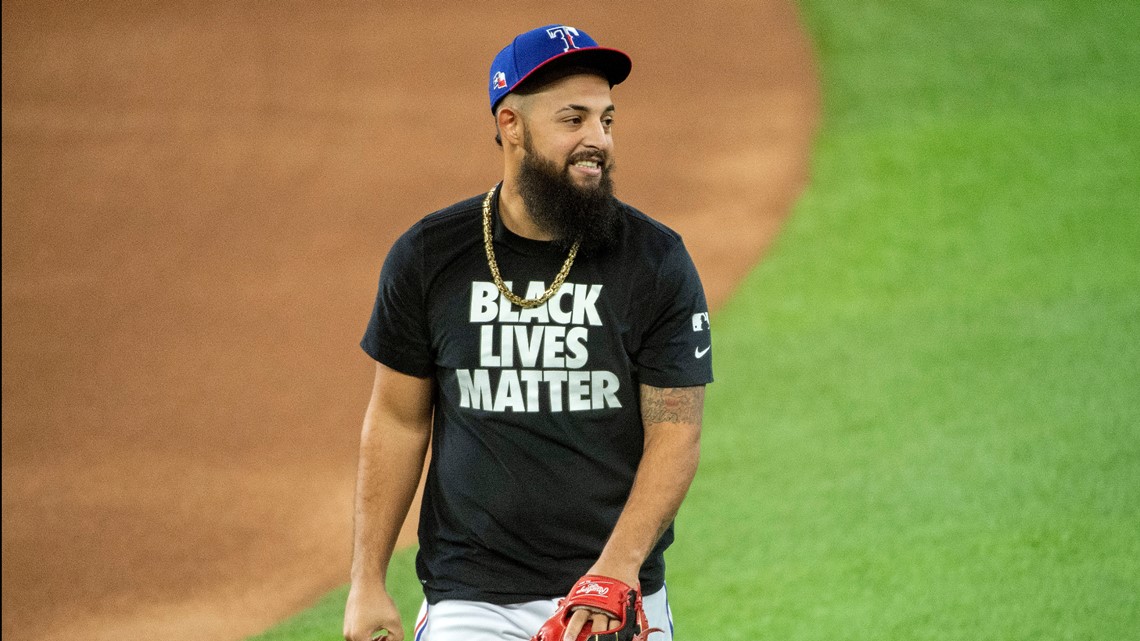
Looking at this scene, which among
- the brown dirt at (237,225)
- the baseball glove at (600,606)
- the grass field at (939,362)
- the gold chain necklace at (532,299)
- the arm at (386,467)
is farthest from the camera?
the brown dirt at (237,225)

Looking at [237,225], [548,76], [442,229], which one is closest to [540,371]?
[442,229]

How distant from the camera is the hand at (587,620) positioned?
268 cm

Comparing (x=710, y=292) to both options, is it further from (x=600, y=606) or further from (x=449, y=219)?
(x=600, y=606)

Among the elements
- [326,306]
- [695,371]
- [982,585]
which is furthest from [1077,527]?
[326,306]

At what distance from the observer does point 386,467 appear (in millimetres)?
3137

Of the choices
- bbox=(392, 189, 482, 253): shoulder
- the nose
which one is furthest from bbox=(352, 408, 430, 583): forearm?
the nose

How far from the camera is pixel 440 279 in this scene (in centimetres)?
304

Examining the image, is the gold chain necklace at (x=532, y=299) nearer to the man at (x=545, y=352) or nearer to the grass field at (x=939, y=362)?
the man at (x=545, y=352)

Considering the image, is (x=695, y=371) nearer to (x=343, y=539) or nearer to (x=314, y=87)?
(x=343, y=539)

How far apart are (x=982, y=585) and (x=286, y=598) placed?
3023 millimetres

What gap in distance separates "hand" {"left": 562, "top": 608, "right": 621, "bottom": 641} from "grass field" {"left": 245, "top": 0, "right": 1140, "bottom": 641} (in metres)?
2.53

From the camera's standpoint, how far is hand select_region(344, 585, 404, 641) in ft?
9.88

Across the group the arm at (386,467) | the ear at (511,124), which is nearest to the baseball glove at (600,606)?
the arm at (386,467)

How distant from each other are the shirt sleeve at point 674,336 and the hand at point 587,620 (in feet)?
1.82
